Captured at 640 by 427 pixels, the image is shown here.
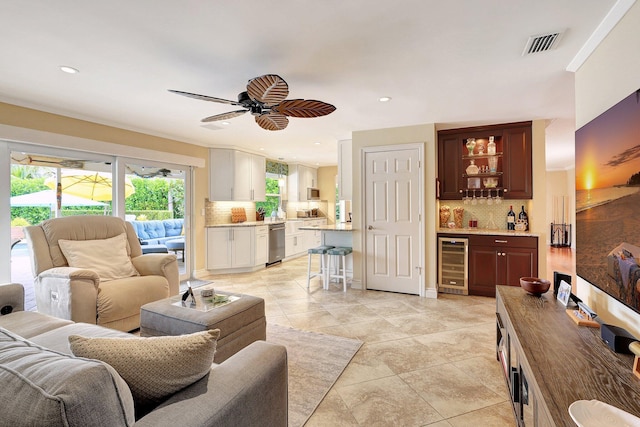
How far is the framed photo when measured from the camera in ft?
6.47

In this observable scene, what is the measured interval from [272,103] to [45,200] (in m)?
3.11

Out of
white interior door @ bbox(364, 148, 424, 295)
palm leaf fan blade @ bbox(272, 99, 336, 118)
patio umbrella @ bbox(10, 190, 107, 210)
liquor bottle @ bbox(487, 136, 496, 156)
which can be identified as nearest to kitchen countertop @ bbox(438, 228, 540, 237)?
white interior door @ bbox(364, 148, 424, 295)

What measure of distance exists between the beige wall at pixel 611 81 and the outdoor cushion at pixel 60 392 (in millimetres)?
2275

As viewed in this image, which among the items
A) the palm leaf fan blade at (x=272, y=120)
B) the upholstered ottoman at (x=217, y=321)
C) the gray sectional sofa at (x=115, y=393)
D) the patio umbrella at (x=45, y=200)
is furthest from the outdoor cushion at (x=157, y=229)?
the gray sectional sofa at (x=115, y=393)

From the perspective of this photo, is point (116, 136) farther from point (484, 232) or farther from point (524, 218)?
point (524, 218)

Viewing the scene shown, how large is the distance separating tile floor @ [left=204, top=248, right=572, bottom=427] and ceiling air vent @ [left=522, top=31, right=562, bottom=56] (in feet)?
7.82

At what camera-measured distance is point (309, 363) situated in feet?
7.86

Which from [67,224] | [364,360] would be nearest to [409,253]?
[364,360]

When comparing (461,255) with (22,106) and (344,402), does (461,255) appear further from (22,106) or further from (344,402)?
(22,106)

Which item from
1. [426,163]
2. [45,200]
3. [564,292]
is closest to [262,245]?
[45,200]

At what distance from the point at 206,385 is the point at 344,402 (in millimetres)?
1255

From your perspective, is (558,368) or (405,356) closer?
(558,368)

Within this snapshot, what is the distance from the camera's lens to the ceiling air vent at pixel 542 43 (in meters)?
2.04

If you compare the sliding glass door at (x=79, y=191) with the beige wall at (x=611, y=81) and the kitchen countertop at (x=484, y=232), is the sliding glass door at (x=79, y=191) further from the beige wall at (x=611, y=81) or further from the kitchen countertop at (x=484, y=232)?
the beige wall at (x=611, y=81)
